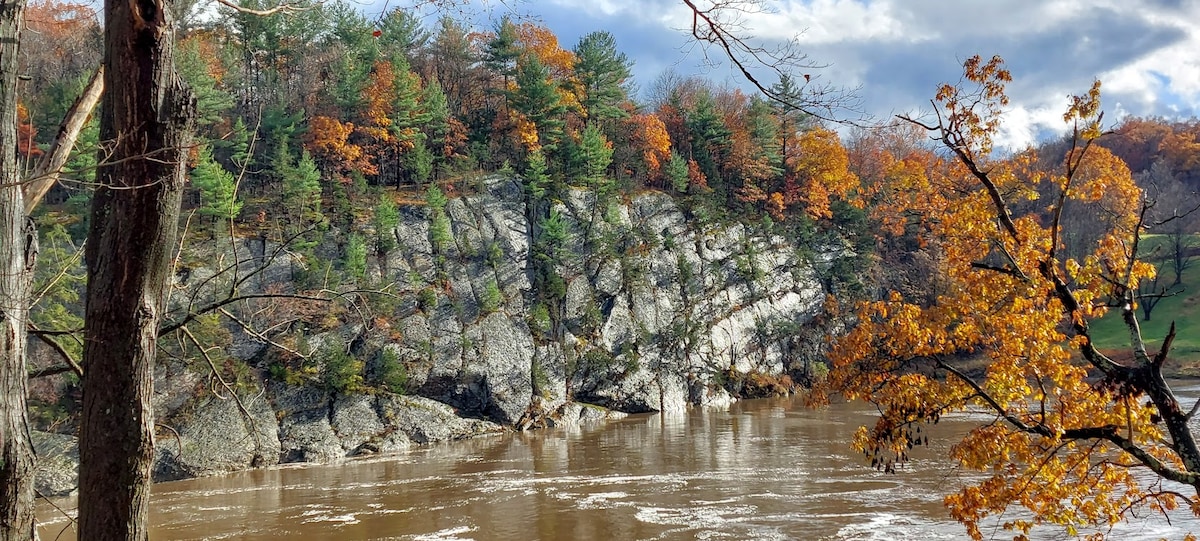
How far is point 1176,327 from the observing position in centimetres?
3684

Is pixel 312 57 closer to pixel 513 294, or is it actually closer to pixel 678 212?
pixel 513 294

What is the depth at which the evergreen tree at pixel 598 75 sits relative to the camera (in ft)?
136

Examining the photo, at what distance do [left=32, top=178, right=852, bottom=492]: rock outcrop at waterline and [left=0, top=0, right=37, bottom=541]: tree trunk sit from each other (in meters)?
17.3

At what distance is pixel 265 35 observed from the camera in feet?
118

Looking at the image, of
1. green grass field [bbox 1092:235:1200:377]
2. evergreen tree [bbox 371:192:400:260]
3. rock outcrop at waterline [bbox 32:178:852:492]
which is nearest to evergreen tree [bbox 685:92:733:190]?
rock outcrop at waterline [bbox 32:178:852:492]

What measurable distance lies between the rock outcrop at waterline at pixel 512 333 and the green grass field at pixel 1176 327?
17.7 meters

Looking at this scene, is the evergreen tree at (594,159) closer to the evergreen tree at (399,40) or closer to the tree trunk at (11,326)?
the evergreen tree at (399,40)

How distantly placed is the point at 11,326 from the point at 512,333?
27.2 m

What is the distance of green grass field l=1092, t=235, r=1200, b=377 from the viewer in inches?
1606

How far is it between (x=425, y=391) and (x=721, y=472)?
12.1 m

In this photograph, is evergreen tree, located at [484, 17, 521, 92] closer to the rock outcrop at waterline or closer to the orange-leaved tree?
the rock outcrop at waterline

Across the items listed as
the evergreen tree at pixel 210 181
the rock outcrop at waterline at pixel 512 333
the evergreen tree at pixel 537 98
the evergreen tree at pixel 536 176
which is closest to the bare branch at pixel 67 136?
the rock outcrop at waterline at pixel 512 333

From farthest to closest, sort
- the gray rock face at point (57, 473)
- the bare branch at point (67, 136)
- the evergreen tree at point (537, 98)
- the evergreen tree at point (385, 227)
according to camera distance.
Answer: the evergreen tree at point (537, 98) → the evergreen tree at point (385, 227) → the gray rock face at point (57, 473) → the bare branch at point (67, 136)

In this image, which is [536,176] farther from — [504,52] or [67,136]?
[67,136]
